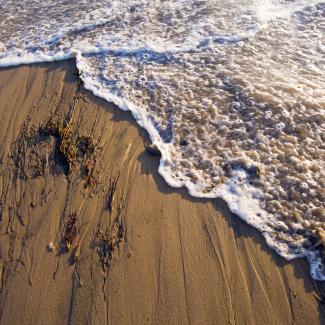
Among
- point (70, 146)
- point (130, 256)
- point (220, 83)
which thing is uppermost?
point (220, 83)

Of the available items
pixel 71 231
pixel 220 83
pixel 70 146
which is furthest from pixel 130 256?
pixel 220 83

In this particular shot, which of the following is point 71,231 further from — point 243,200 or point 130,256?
point 243,200

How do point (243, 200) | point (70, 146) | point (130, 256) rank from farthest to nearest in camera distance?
point (70, 146) < point (243, 200) < point (130, 256)

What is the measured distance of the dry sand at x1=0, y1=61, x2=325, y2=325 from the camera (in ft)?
9.77

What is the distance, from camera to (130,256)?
3.32 meters

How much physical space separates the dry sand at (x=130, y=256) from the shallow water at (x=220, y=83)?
0.88 feet

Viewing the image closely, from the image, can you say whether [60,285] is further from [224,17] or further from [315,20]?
[315,20]

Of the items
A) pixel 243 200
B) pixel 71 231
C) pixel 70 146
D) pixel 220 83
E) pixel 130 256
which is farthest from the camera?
pixel 220 83

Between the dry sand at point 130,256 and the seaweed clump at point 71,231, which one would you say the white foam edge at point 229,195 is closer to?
the dry sand at point 130,256

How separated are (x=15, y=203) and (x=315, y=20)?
553 centimetres

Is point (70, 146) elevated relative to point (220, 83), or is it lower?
lower

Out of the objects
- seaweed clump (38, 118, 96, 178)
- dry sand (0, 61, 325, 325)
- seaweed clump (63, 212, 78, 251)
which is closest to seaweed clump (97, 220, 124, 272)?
dry sand (0, 61, 325, 325)

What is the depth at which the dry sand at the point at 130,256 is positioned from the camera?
2979 mm

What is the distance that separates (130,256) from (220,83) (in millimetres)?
2855
